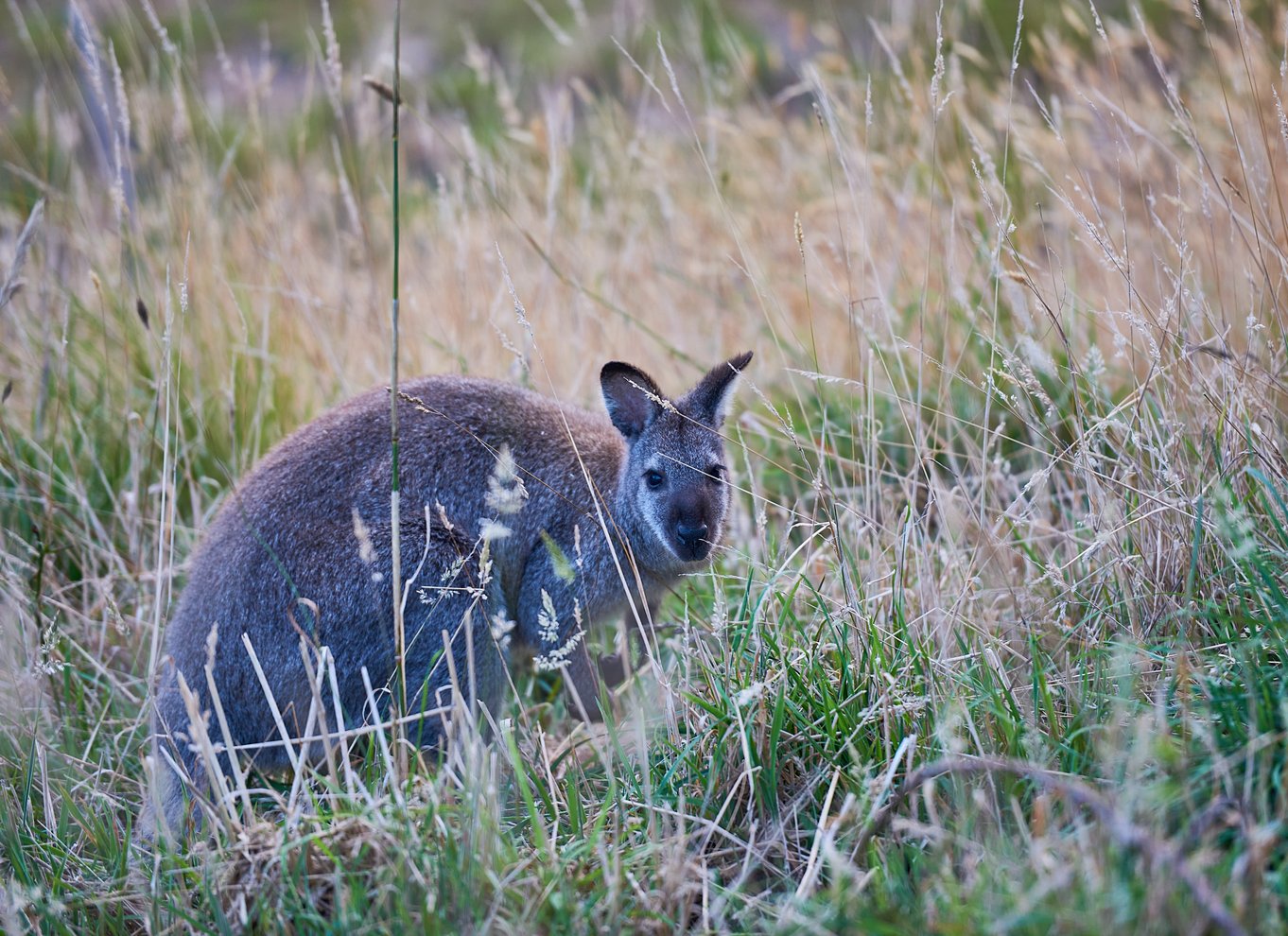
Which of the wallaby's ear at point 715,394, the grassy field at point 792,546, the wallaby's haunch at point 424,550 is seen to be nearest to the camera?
the grassy field at point 792,546

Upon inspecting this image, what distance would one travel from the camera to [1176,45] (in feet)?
28.9

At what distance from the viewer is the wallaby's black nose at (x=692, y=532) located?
412 cm

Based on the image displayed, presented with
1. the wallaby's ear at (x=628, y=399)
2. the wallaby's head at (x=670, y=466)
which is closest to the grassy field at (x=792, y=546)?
the wallaby's head at (x=670, y=466)

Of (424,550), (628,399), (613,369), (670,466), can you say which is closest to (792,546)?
(670,466)

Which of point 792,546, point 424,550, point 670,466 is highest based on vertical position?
point 670,466

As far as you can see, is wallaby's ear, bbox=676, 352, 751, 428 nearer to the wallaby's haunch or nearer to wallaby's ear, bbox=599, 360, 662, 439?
the wallaby's haunch

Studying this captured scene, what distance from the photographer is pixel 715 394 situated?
170 inches

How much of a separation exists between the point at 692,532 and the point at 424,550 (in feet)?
3.18

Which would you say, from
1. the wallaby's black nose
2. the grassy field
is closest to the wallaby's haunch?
the wallaby's black nose

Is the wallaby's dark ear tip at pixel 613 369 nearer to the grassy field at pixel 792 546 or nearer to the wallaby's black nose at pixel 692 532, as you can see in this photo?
the grassy field at pixel 792 546

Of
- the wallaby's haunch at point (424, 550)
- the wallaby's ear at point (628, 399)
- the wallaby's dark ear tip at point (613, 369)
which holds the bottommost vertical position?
the wallaby's haunch at point (424, 550)

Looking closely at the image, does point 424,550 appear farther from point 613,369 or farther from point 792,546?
point 792,546

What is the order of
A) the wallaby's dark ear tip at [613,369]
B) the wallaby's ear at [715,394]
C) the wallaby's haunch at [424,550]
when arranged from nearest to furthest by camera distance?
the wallaby's haunch at [424,550] → the wallaby's dark ear tip at [613,369] → the wallaby's ear at [715,394]

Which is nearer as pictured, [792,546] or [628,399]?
[628,399]
